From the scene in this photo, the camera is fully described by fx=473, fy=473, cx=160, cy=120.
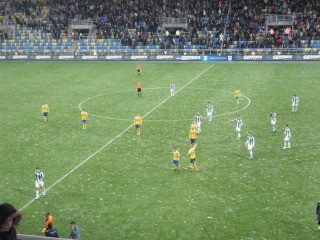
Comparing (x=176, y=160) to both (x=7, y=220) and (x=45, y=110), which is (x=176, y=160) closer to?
(x=45, y=110)

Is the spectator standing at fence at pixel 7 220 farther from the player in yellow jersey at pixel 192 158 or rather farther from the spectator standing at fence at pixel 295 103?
the spectator standing at fence at pixel 295 103

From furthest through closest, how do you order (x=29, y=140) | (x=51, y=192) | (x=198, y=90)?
(x=198, y=90) → (x=29, y=140) → (x=51, y=192)

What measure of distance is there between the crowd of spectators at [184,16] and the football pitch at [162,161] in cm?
1672

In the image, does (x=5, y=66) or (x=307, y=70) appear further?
(x=5, y=66)

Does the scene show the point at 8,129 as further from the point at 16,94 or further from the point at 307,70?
the point at 307,70

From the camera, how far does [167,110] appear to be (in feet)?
121

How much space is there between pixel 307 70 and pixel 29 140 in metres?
33.6

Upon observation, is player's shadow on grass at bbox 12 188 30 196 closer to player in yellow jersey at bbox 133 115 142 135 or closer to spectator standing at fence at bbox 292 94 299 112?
player in yellow jersey at bbox 133 115 142 135

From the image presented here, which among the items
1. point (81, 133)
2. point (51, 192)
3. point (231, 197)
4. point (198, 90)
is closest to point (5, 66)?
point (198, 90)

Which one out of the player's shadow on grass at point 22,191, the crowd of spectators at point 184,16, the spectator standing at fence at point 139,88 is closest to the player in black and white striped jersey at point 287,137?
the player's shadow on grass at point 22,191

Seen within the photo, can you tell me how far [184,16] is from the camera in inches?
2815

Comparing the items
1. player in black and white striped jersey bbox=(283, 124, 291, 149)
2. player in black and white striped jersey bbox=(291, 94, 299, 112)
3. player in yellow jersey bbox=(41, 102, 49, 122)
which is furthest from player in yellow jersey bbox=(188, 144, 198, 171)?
player in yellow jersey bbox=(41, 102, 49, 122)

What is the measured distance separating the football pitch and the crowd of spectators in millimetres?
16719

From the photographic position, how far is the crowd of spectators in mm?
64062
